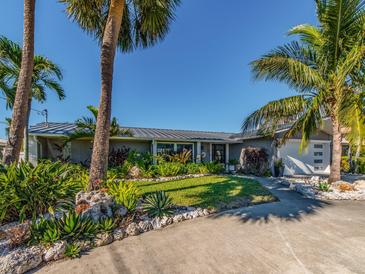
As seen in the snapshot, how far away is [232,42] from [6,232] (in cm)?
1529

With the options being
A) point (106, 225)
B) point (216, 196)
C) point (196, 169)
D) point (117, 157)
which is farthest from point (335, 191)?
point (117, 157)

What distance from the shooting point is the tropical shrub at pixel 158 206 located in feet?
17.8

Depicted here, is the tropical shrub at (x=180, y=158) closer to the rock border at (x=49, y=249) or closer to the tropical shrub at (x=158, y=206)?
the tropical shrub at (x=158, y=206)

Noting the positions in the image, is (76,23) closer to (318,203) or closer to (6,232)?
(6,232)

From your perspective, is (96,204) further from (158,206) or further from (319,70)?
(319,70)

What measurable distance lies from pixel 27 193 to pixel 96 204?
1712 mm

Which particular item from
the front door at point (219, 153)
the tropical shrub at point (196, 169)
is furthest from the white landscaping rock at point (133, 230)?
the front door at point (219, 153)

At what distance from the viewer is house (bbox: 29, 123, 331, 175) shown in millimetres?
12938

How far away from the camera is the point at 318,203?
22.8ft

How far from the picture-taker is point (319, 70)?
902 cm

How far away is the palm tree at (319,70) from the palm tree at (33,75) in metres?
9.75

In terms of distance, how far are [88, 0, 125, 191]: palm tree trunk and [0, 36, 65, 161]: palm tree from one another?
4693 mm

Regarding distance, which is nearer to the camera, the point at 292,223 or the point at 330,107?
the point at 292,223

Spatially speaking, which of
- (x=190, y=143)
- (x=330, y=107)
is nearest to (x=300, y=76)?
(x=330, y=107)
